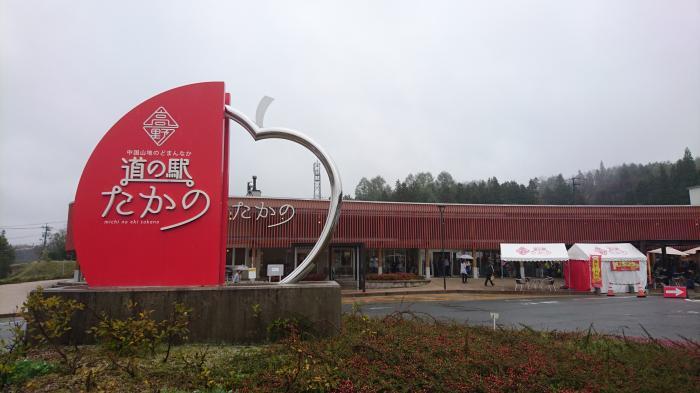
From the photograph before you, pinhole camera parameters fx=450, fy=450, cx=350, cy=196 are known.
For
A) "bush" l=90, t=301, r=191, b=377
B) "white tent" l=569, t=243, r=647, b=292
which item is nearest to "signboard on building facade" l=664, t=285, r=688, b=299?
"white tent" l=569, t=243, r=647, b=292

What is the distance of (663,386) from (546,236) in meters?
29.4

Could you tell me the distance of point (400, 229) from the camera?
3056 centimetres

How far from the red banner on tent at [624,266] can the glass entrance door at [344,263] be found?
1471cm

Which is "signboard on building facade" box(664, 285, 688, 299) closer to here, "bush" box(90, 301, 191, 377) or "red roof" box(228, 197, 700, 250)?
"red roof" box(228, 197, 700, 250)

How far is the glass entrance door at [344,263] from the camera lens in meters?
29.2

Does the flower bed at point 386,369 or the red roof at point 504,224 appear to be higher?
the red roof at point 504,224

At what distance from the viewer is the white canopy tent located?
79.3ft

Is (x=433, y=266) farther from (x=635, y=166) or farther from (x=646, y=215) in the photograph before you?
(x=635, y=166)

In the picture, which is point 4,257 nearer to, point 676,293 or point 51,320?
point 51,320

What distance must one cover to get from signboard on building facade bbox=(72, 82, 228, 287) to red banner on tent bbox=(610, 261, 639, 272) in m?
22.9

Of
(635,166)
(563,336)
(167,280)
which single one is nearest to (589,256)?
(563,336)

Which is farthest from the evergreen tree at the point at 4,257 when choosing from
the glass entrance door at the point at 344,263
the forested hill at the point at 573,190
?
the forested hill at the point at 573,190

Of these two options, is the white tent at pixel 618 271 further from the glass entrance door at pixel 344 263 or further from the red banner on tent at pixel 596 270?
the glass entrance door at pixel 344 263

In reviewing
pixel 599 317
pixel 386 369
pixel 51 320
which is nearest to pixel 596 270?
pixel 599 317
